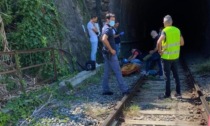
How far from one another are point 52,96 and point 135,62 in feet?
17.0

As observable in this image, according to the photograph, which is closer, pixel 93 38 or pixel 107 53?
pixel 107 53

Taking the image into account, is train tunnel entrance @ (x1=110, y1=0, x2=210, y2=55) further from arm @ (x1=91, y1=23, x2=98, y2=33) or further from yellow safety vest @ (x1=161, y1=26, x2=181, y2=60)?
yellow safety vest @ (x1=161, y1=26, x2=181, y2=60)

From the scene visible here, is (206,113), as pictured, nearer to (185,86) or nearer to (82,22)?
(185,86)

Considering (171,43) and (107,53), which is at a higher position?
(171,43)

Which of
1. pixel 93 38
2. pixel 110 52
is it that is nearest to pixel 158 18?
pixel 93 38

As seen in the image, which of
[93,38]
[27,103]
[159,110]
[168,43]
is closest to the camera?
[159,110]

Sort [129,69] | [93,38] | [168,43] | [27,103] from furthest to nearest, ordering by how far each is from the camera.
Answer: [93,38] < [129,69] < [168,43] < [27,103]

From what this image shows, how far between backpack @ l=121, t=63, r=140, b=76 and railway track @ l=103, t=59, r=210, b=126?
2.59 m

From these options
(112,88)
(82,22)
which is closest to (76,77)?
(112,88)

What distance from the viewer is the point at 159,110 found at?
6.83 m

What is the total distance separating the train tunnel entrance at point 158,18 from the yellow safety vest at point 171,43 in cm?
854

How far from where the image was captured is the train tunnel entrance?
1944 cm

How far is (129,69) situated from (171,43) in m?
4.04

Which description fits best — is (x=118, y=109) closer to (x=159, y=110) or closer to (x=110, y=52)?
(x=159, y=110)
